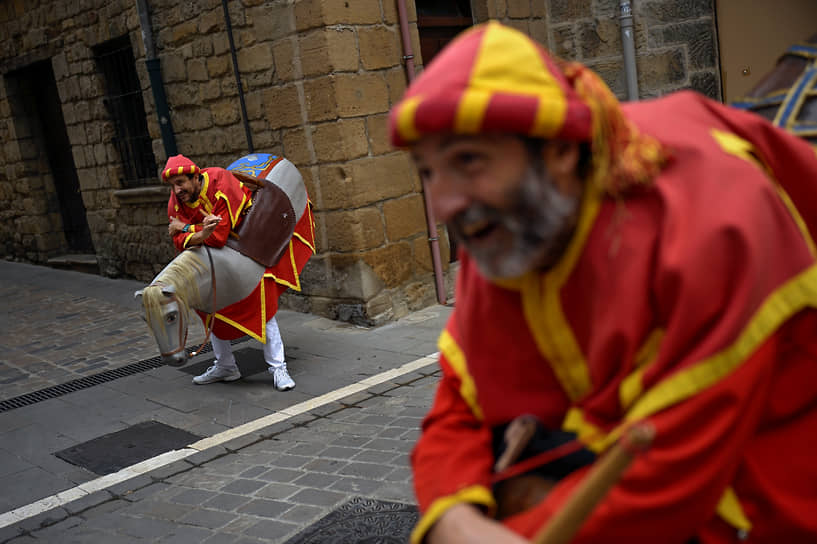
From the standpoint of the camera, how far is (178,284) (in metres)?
5.18

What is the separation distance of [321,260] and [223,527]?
158 inches

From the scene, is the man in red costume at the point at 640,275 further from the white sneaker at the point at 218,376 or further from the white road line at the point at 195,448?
the white sneaker at the point at 218,376

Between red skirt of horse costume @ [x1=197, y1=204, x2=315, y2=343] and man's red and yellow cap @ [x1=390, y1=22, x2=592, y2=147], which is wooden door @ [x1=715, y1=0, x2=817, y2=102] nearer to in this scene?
red skirt of horse costume @ [x1=197, y1=204, x2=315, y2=343]

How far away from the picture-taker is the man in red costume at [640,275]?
1160 millimetres

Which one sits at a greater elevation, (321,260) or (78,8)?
(78,8)

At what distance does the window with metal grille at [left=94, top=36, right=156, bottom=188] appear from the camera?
33.1 ft

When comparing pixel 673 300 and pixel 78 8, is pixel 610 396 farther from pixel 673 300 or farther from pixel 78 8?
pixel 78 8

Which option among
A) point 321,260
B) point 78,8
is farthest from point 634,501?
point 78,8

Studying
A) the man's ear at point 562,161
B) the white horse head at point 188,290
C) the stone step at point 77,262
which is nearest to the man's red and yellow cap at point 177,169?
the white horse head at point 188,290

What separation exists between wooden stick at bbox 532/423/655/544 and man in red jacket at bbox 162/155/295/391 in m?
4.65

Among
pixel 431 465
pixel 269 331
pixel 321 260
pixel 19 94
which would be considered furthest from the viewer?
pixel 19 94

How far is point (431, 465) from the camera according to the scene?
150 centimetres

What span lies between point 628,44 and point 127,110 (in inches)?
256

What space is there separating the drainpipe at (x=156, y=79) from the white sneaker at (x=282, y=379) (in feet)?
14.0
